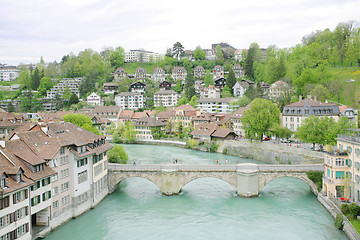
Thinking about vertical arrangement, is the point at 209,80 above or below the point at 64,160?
above

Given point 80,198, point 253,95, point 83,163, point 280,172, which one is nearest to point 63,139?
point 83,163

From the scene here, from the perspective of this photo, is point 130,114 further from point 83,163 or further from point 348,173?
point 348,173

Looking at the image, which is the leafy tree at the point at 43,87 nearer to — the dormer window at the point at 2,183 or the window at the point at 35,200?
the window at the point at 35,200

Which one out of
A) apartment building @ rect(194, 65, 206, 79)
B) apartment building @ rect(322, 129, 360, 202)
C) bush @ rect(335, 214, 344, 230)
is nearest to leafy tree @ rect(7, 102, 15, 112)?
apartment building @ rect(194, 65, 206, 79)

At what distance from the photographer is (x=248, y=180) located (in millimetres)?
38938

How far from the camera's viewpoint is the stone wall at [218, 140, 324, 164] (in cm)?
4956

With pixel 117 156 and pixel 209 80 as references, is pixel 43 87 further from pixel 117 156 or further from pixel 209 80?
pixel 117 156

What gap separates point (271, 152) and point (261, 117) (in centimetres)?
790

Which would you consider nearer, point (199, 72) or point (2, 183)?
point (2, 183)

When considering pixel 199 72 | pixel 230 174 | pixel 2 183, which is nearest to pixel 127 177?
pixel 230 174

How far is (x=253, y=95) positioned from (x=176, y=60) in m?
70.2

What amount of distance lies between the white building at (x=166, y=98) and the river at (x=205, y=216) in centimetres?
7708

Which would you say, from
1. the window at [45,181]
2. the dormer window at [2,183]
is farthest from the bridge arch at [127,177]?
the dormer window at [2,183]

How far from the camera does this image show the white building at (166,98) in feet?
398
